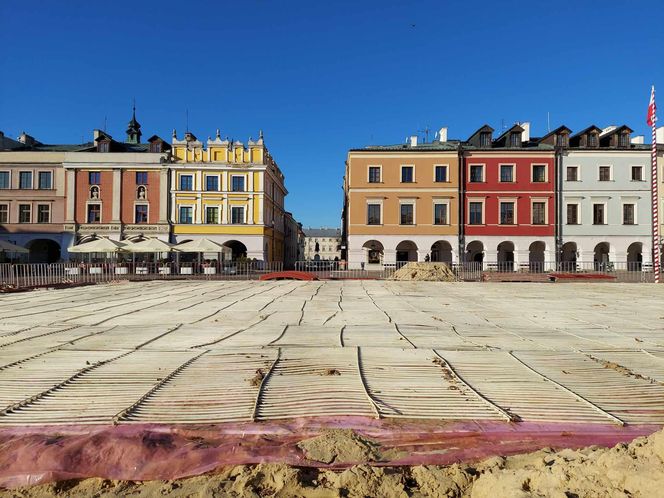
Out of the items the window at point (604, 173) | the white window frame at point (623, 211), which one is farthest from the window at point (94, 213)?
the white window frame at point (623, 211)

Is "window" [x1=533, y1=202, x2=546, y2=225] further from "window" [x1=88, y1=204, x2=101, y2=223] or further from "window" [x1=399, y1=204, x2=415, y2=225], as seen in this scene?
"window" [x1=88, y1=204, x2=101, y2=223]

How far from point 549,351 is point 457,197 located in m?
33.0

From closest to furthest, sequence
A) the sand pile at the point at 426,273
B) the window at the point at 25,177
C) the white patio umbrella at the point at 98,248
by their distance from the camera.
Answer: the sand pile at the point at 426,273
the white patio umbrella at the point at 98,248
the window at the point at 25,177

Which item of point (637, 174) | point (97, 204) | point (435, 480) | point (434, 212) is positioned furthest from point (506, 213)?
point (435, 480)

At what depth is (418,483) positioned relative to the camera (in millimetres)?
2652

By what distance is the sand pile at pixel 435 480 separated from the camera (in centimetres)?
241

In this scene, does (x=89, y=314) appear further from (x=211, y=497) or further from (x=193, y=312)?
(x=211, y=497)

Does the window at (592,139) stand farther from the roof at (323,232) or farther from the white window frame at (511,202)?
the roof at (323,232)

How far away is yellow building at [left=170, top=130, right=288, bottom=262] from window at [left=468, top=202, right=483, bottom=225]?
19191 millimetres

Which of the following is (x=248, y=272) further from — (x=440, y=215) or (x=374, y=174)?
(x=440, y=215)

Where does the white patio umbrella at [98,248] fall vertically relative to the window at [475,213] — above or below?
below

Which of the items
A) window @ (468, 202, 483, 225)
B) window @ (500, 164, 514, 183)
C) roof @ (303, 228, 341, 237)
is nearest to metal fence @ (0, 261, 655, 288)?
window @ (468, 202, 483, 225)

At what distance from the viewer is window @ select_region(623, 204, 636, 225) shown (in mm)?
36625

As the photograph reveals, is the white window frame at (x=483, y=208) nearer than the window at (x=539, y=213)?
No
